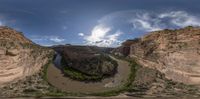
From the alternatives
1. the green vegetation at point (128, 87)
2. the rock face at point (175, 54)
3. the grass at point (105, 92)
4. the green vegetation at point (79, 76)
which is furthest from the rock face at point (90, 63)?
the rock face at point (175, 54)

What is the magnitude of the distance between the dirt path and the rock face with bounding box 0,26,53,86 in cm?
258

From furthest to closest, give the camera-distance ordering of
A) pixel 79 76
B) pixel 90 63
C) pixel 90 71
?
pixel 90 63 < pixel 90 71 < pixel 79 76

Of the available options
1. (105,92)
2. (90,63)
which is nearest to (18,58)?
(90,63)

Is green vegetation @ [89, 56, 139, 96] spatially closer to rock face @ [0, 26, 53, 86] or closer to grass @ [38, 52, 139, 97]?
grass @ [38, 52, 139, 97]

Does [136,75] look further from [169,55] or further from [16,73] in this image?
[16,73]

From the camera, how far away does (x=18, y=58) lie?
194ft

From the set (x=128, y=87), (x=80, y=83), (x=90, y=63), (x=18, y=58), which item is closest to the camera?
(x=80, y=83)

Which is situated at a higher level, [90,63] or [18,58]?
[18,58]

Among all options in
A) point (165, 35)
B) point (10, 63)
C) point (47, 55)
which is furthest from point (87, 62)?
point (165, 35)

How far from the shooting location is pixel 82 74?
55844mm

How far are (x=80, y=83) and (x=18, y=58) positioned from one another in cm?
1101

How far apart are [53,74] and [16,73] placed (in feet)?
18.1

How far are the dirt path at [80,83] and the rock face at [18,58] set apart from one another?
2.58 meters

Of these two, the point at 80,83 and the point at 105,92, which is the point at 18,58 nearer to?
the point at 80,83
